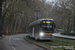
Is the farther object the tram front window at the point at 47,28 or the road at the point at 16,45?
the tram front window at the point at 47,28

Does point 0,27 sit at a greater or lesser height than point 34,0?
lesser

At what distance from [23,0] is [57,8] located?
58.4ft

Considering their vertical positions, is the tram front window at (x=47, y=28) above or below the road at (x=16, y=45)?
above

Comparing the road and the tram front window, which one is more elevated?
the tram front window

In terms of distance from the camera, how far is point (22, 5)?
38031 mm

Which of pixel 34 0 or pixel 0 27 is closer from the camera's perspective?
pixel 34 0

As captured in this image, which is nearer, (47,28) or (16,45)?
(16,45)

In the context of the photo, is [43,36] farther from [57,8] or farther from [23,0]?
[57,8]

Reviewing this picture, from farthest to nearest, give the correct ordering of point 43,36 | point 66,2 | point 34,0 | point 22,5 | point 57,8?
point 57,8 < point 66,2 < point 22,5 < point 34,0 < point 43,36

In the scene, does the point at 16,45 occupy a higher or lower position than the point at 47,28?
lower

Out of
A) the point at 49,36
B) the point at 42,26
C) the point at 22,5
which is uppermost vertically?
the point at 22,5

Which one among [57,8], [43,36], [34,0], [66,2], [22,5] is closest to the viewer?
[43,36]

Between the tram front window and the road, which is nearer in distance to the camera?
the road

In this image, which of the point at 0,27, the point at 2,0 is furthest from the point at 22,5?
the point at 0,27
